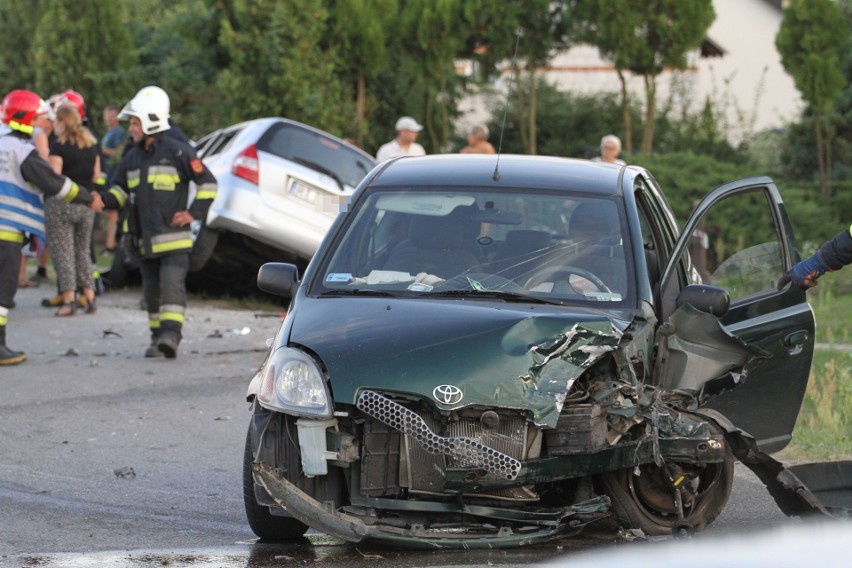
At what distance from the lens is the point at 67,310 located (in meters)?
13.9

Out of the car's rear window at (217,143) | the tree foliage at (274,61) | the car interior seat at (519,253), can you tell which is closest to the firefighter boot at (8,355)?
the car's rear window at (217,143)

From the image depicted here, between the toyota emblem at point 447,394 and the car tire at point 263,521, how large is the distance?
0.97 meters

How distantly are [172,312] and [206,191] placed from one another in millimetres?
930

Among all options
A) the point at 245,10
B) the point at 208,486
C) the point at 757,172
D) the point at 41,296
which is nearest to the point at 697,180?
the point at 757,172

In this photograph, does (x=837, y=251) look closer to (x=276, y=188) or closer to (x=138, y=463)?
(x=138, y=463)

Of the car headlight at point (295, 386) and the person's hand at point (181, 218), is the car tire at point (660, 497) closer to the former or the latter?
the car headlight at point (295, 386)

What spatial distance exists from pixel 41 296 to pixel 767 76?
2541 centimetres

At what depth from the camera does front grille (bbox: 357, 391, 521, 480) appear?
18.2ft

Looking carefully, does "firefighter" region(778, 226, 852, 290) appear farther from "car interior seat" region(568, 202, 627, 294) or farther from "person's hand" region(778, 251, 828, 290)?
"car interior seat" region(568, 202, 627, 294)

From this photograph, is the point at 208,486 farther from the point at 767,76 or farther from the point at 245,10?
the point at 767,76

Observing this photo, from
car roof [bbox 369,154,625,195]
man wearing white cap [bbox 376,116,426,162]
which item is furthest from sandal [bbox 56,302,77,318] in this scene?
car roof [bbox 369,154,625,195]

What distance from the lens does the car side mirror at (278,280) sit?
6.93 meters

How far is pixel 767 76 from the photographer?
37312 mm

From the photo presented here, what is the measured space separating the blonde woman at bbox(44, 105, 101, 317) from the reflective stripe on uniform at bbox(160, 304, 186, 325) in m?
2.71
